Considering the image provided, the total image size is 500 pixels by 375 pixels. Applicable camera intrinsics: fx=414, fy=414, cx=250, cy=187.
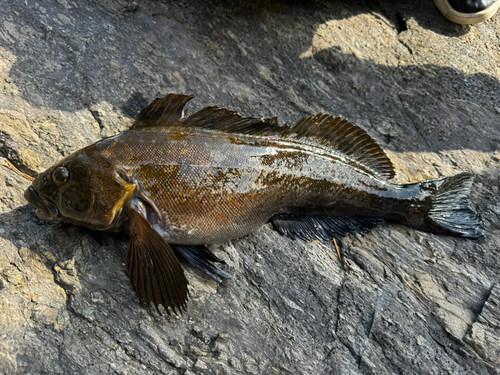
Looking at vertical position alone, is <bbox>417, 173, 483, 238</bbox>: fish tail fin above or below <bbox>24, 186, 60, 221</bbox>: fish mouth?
above

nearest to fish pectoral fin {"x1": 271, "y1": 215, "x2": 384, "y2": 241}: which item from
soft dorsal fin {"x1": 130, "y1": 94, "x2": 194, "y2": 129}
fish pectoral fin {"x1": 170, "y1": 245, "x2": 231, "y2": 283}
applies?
fish pectoral fin {"x1": 170, "y1": 245, "x2": 231, "y2": 283}

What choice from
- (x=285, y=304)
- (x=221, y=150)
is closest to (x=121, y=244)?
(x=221, y=150)

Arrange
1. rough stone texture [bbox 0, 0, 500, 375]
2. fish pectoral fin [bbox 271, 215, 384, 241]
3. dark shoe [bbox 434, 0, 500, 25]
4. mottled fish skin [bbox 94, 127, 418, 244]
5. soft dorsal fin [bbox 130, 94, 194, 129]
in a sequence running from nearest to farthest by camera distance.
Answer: rough stone texture [bbox 0, 0, 500, 375]
mottled fish skin [bbox 94, 127, 418, 244]
soft dorsal fin [bbox 130, 94, 194, 129]
fish pectoral fin [bbox 271, 215, 384, 241]
dark shoe [bbox 434, 0, 500, 25]

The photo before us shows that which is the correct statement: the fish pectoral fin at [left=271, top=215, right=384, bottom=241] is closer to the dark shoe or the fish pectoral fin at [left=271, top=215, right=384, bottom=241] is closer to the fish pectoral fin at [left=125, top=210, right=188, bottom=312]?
the fish pectoral fin at [left=125, top=210, right=188, bottom=312]

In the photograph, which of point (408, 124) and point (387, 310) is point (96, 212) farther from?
point (408, 124)

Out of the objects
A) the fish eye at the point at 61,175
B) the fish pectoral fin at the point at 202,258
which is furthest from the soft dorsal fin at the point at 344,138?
the fish eye at the point at 61,175

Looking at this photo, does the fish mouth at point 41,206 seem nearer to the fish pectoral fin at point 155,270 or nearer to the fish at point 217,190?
the fish at point 217,190
